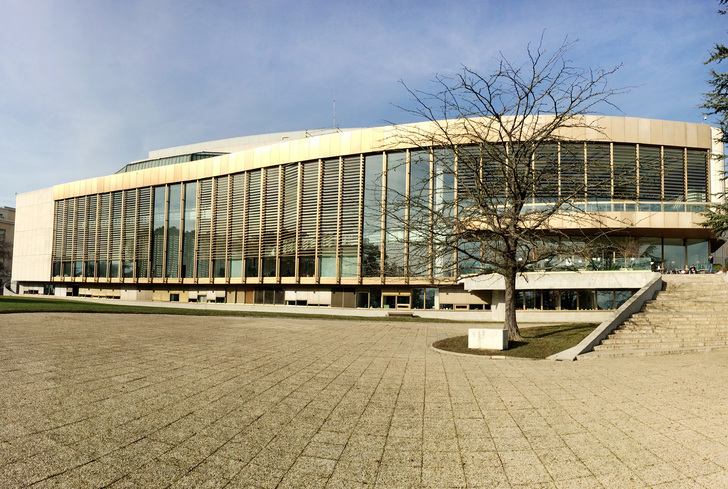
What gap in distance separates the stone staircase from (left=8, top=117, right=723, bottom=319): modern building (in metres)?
4.23

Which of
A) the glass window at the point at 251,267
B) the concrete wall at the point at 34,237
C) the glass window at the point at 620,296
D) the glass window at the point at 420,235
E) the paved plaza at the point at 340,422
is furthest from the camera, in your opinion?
the concrete wall at the point at 34,237

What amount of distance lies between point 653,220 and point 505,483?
28.5m

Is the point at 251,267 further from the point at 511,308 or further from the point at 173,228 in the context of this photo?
the point at 511,308

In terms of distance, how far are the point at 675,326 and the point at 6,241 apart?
354ft

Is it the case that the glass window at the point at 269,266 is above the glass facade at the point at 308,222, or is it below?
below

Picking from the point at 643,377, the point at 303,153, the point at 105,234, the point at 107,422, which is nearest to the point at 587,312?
the point at 643,377

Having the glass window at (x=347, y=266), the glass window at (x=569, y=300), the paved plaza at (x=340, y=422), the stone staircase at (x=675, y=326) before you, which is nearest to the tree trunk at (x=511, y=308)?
the stone staircase at (x=675, y=326)

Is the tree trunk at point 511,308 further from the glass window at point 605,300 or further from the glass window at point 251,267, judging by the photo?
the glass window at point 251,267

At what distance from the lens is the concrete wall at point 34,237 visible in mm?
51906

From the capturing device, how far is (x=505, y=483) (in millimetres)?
3871

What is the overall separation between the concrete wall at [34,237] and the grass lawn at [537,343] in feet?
182

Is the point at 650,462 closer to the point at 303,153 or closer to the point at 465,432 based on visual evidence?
the point at 465,432

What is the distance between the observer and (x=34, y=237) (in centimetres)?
5359

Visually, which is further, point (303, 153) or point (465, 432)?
point (303, 153)
